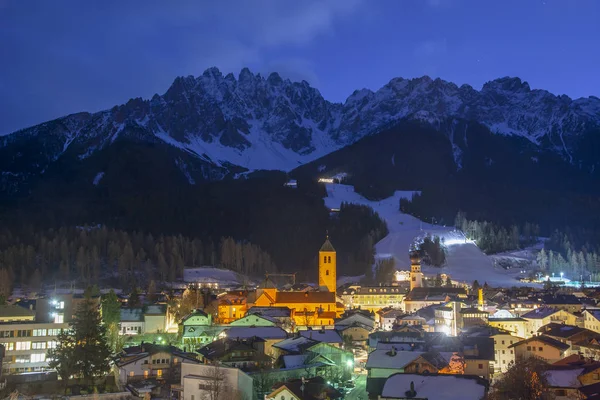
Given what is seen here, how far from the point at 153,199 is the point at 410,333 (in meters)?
131

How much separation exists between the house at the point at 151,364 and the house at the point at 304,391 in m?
10.2

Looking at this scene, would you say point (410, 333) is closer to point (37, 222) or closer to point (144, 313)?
point (144, 313)

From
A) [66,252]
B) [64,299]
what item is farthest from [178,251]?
[64,299]

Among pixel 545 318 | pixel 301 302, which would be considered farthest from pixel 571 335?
pixel 301 302

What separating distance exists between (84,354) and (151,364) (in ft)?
15.6

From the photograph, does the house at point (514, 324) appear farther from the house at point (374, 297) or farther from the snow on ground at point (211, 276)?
the snow on ground at point (211, 276)

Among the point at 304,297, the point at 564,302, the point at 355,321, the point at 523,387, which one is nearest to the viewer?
the point at 523,387

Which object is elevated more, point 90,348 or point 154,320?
point 154,320

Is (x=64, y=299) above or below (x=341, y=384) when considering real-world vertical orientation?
above

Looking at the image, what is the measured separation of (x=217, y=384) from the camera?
38.6 metres

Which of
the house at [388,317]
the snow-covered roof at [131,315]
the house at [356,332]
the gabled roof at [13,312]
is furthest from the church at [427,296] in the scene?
the gabled roof at [13,312]

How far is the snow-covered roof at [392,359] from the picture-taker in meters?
42.3

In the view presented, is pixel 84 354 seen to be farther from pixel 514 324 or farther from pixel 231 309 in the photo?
pixel 514 324

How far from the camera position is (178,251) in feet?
426
